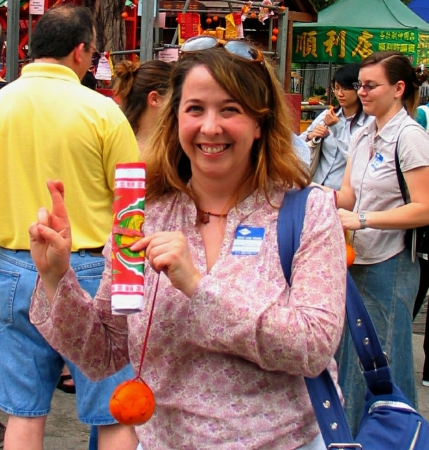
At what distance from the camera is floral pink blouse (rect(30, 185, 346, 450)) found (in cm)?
180

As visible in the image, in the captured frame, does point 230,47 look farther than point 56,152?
No

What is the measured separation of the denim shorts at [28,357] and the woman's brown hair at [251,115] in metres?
1.25

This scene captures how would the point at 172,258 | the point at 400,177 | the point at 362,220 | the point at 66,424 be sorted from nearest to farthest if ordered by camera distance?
the point at 172,258, the point at 362,220, the point at 400,177, the point at 66,424

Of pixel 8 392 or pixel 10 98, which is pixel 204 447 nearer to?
pixel 8 392

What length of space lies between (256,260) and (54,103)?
5.99 ft

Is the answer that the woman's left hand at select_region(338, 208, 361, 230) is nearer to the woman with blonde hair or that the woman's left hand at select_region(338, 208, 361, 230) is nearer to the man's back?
the man's back

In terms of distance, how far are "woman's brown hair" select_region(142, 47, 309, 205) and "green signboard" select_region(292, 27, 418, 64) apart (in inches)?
644

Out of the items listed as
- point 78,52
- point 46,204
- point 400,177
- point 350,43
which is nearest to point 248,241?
point 46,204

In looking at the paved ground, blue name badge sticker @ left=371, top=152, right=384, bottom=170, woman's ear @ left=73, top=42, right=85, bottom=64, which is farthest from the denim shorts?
blue name badge sticker @ left=371, top=152, right=384, bottom=170

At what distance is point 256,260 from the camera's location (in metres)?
1.93

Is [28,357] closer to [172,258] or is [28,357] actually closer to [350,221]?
[350,221]

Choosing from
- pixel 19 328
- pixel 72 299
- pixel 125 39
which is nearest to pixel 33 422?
pixel 19 328

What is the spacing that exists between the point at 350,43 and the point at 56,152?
50.7 ft

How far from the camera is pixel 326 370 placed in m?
1.90
